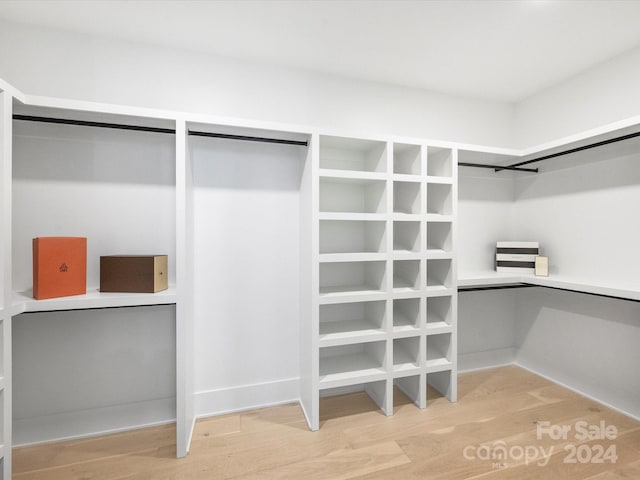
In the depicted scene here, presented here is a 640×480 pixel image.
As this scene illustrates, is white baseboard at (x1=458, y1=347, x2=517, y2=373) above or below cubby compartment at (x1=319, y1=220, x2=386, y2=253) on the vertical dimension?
below

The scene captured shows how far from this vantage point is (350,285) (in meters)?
2.17

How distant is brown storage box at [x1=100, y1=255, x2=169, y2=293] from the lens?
1493 mm

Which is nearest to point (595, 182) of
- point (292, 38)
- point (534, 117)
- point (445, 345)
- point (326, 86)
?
point (534, 117)

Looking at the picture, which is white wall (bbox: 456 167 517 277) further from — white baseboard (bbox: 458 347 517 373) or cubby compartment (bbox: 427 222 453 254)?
white baseboard (bbox: 458 347 517 373)

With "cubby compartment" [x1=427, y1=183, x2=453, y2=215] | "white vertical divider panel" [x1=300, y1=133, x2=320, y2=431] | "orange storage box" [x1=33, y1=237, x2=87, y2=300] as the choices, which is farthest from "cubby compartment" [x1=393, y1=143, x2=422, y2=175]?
"orange storage box" [x1=33, y1=237, x2=87, y2=300]

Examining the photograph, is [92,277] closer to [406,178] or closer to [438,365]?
[406,178]

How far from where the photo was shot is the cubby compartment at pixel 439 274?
2025mm

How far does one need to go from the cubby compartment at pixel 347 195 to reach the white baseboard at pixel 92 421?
1607mm

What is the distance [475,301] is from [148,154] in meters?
2.66

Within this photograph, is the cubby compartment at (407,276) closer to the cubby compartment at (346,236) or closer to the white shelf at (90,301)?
the cubby compartment at (346,236)

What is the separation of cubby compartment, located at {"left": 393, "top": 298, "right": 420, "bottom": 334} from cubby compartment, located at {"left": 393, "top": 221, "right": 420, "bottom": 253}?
0.34 meters

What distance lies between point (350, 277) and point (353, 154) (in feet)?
2.92

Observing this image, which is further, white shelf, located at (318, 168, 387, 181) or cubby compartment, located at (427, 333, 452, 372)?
cubby compartment, located at (427, 333, 452, 372)

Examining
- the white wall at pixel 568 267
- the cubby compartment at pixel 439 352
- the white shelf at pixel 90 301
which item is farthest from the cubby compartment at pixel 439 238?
the white shelf at pixel 90 301
